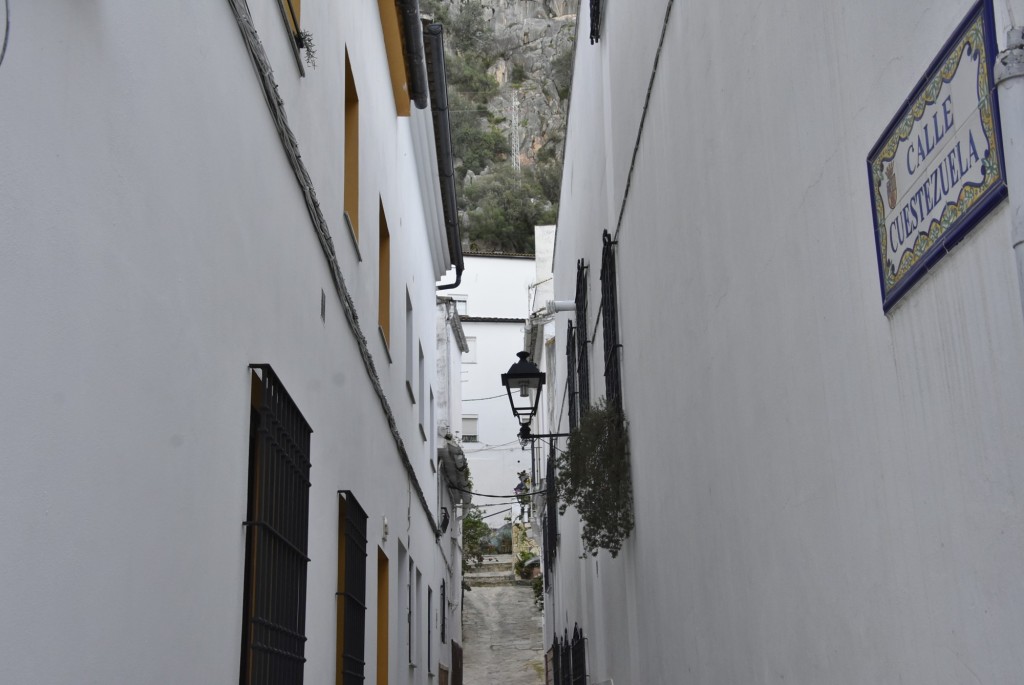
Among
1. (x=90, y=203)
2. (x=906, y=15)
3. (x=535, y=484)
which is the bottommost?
(x=90, y=203)

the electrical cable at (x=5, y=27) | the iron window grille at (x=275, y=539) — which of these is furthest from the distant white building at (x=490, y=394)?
the electrical cable at (x=5, y=27)

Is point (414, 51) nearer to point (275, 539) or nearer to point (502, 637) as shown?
point (275, 539)

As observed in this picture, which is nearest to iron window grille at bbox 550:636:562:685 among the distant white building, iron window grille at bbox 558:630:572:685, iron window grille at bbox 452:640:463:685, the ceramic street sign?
iron window grille at bbox 558:630:572:685

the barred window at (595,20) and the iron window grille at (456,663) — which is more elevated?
the barred window at (595,20)

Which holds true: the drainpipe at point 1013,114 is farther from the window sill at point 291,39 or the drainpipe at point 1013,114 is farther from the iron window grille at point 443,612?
the iron window grille at point 443,612

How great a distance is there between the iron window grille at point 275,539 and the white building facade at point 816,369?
177 centimetres

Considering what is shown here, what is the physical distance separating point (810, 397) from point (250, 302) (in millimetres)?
2262

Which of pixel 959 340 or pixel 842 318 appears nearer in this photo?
pixel 959 340

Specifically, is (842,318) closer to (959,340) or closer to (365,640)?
(959,340)

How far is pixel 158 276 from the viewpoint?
130 inches

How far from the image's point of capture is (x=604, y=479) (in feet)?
25.7

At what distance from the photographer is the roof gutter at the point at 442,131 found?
36.6 ft

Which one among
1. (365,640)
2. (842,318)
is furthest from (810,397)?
(365,640)

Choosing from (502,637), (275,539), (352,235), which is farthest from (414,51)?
(502,637)
